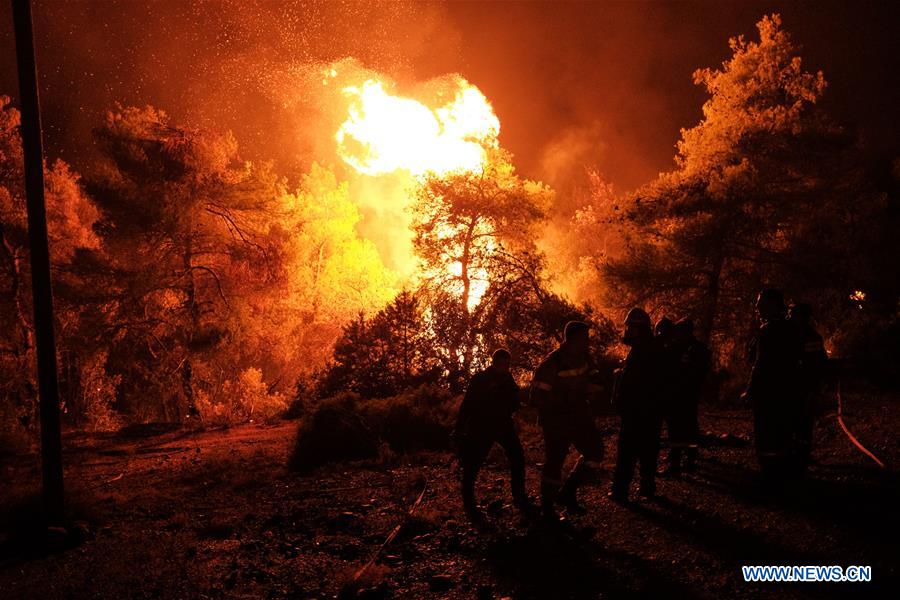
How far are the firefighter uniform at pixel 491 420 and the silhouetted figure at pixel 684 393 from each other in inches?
85.5

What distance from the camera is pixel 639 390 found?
20.3ft

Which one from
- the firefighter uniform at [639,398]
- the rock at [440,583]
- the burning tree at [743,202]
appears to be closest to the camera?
the rock at [440,583]

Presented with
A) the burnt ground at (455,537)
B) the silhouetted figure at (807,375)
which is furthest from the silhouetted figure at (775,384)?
the burnt ground at (455,537)

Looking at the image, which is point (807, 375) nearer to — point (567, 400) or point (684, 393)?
point (684, 393)

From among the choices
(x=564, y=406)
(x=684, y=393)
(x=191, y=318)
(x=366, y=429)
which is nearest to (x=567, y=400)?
(x=564, y=406)

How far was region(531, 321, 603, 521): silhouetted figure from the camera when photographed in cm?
601

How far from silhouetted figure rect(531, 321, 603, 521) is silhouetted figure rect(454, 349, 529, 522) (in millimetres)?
719

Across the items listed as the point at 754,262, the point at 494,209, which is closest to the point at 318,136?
the point at 494,209

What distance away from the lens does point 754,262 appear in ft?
54.0

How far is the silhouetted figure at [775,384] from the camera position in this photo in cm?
608

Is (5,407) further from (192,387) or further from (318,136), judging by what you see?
(318,136)

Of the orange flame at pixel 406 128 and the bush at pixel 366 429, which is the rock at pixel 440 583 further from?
the orange flame at pixel 406 128

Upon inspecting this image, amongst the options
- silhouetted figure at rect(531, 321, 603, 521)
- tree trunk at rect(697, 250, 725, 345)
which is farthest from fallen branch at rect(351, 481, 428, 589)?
tree trunk at rect(697, 250, 725, 345)

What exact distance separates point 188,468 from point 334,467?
3406 mm
